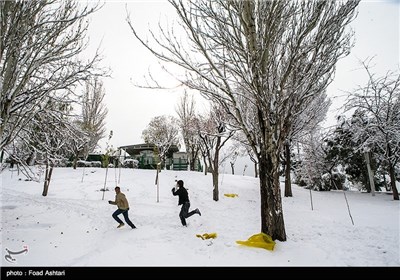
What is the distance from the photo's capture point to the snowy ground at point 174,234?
15.0 feet

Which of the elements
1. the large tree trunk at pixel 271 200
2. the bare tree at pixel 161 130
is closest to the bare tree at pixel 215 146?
the large tree trunk at pixel 271 200

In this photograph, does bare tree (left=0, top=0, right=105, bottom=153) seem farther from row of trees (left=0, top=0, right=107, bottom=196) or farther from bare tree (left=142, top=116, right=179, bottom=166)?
bare tree (left=142, top=116, right=179, bottom=166)

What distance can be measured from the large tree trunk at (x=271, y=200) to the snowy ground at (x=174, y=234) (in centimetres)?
37

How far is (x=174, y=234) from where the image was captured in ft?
20.9

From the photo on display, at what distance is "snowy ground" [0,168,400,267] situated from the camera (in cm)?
457

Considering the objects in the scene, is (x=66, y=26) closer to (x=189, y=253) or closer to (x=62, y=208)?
(x=189, y=253)

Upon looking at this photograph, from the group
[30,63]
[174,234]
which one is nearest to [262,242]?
[174,234]

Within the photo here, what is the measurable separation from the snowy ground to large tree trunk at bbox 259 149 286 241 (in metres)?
0.37

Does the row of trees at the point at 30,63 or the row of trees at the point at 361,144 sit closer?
the row of trees at the point at 30,63

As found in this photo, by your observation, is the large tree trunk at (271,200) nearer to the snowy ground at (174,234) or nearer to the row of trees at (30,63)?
the snowy ground at (174,234)

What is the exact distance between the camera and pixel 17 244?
560 centimetres

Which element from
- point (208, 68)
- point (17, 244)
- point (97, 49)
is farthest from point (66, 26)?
point (17, 244)

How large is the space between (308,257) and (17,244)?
727 cm

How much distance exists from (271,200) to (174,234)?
305 cm
